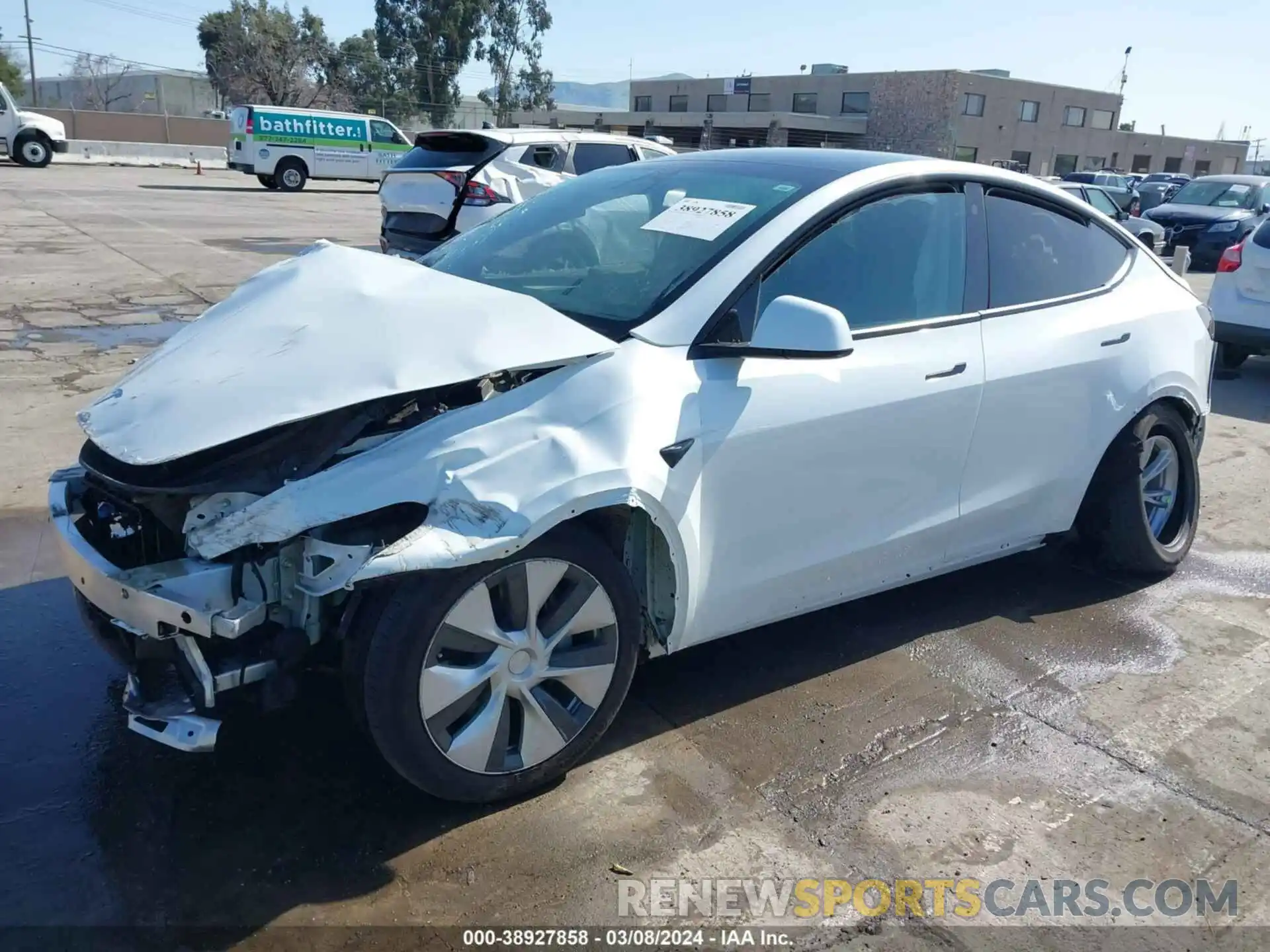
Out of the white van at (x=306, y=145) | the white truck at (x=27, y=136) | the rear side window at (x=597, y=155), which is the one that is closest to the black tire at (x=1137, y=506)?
the rear side window at (x=597, y=155)

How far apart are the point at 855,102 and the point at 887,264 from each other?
65.6 m

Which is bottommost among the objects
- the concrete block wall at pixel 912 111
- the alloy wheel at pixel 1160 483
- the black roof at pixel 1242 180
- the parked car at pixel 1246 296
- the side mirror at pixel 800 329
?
the alloy wheel at pixel 1160 483

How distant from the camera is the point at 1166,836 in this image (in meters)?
2.98

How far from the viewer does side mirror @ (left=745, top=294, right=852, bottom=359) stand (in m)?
3.02

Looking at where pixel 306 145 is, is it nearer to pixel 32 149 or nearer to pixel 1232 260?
pixel 32 149

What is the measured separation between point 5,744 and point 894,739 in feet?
9.05

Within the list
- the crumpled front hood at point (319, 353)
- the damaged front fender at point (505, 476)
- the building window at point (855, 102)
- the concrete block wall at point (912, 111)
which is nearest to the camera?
the damaged front fender at point (505, 476)

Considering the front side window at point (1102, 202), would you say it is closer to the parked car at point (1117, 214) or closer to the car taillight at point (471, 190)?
the parked car at point (1117, 214)

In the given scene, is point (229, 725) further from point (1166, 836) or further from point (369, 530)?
point (1166, 836)

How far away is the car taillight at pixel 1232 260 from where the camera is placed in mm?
9117

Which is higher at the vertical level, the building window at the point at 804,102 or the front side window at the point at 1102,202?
the building window at the point at 804,102

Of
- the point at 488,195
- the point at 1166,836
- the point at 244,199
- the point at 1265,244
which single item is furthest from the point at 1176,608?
the point at 244,199

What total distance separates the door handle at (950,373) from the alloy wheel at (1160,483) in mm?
1348

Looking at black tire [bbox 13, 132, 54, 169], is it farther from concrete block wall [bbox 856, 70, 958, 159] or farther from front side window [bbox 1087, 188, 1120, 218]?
concrete block wall [bbox 856, 70, 958, 159]
